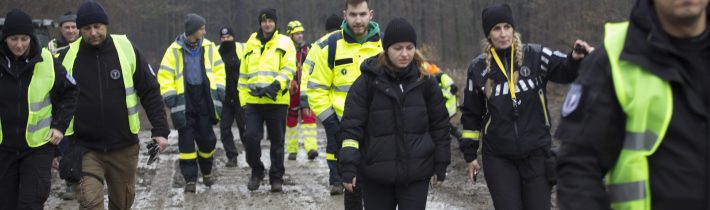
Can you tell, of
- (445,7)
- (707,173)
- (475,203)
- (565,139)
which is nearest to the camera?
(707,173)

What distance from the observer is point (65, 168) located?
25.7ft

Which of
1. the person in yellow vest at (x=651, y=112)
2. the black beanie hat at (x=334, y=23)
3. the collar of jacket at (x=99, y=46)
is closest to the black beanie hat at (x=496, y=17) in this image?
the collar of jacket at (x=99, y=46)

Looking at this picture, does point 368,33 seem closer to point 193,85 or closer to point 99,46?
point 99,46

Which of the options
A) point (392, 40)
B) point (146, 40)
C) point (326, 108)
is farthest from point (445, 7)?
point (392, 40)

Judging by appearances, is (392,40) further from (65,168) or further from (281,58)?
(281,58)

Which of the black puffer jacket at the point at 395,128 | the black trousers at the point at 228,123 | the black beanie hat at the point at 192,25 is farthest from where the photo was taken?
the black trousers at the point at 228,123

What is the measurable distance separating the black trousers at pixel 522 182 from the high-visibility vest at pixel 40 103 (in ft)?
10.5

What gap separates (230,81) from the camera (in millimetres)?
14312

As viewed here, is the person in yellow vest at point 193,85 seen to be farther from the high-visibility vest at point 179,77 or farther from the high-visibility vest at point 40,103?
the high-visibility vest at point 40,103

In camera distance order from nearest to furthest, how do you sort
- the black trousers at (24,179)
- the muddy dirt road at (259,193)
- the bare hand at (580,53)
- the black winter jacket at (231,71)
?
the bare hand at (580,53)
the black trousers at (24,179)
the muddy dirt road at (259,193)
the black winter jacket at (231,71)

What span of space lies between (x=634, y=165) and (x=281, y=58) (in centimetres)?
857

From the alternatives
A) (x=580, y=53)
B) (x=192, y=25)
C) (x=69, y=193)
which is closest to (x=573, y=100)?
(x=580, y=53)

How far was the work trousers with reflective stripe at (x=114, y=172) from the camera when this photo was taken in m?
7.89

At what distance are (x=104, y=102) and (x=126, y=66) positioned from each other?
313 millimetres
